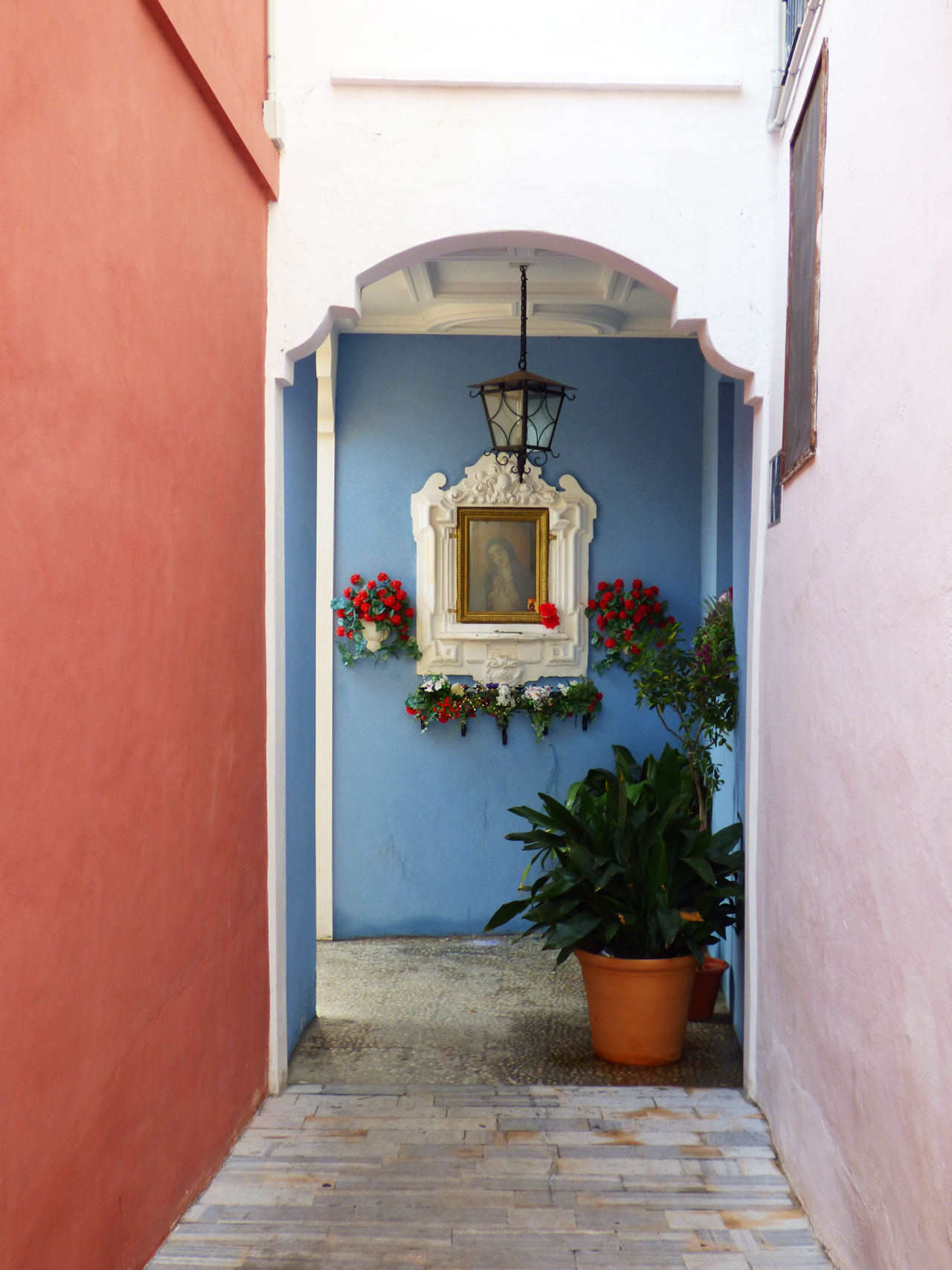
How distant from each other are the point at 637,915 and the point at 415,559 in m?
2.51

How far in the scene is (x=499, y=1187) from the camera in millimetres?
2727

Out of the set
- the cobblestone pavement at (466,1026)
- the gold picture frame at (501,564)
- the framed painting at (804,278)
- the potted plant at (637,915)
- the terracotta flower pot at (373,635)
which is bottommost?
the cobblestone pavement at (466,1026)

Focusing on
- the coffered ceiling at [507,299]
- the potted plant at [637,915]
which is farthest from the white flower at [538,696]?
the coffered ceiling at [507,299]

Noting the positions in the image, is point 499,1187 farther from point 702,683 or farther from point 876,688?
point 702,683

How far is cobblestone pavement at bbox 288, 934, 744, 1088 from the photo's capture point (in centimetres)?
368

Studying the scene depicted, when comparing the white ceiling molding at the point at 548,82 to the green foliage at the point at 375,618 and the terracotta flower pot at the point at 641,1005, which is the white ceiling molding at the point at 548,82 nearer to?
the green foliage at the point at 375,618

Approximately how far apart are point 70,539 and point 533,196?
7.03 feet

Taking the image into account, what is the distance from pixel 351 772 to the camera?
18.6 ft

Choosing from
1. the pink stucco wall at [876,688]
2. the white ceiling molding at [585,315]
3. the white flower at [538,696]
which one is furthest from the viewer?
the white flower at [538,696]

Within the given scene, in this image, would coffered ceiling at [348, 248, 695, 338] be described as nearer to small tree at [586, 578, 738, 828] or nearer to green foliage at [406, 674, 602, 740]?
small tree at [586, 578, 738, 828]

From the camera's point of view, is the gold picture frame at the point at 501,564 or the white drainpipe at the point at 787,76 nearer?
the white drainpipe at the point at 787,76

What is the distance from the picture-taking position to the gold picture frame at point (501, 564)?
5602 millimetres

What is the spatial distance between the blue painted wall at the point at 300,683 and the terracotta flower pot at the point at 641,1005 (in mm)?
1055

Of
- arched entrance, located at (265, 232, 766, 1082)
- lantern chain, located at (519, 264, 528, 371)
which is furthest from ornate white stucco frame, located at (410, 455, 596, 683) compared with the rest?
lantern chain, located at (519, 264, 528, 371)
